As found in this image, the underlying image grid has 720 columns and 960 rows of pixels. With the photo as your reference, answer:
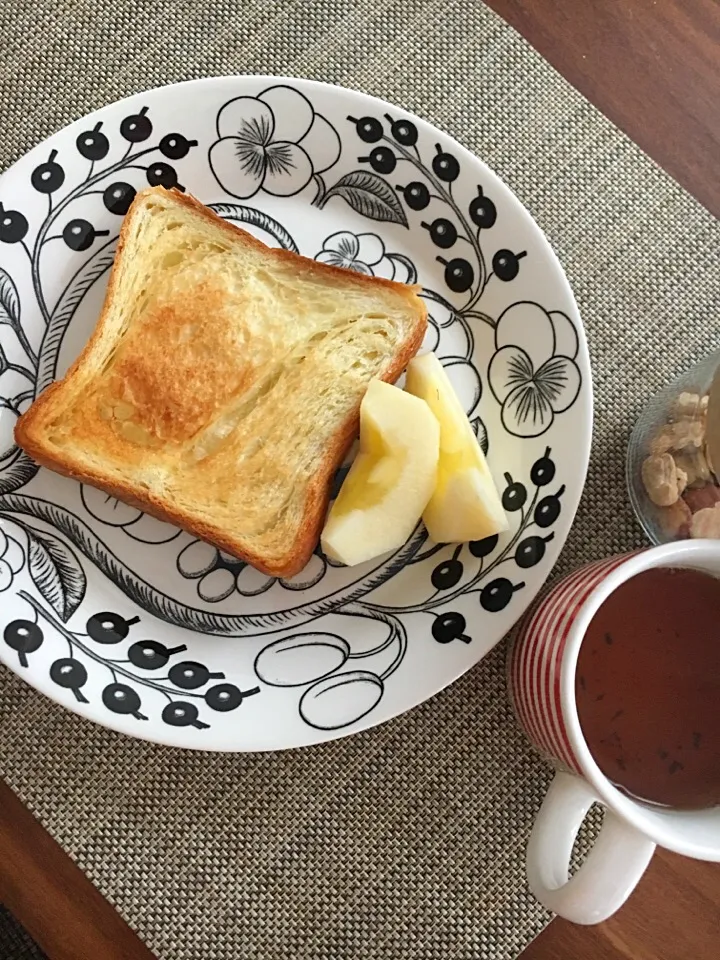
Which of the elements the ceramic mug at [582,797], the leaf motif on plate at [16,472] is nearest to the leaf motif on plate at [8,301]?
the leaf motif on plate at [16,472]

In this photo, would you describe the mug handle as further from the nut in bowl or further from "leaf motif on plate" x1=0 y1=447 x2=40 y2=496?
"leaf motif on plate" x1=0 y1=447 x2=40 y2=496

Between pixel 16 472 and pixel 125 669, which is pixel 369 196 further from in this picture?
pixel 125 669

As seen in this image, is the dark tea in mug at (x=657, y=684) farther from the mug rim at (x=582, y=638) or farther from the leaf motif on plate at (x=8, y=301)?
the leaf motif on plate at (x=8, y=301)


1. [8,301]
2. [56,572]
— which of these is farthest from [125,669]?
[8,301]

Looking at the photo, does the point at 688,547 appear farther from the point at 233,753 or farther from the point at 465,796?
the point at 233,753

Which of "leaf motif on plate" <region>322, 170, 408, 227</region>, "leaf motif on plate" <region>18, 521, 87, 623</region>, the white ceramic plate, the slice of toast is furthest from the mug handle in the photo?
"leaf motif on plate" <region>322, 170, 408, 227</region>
